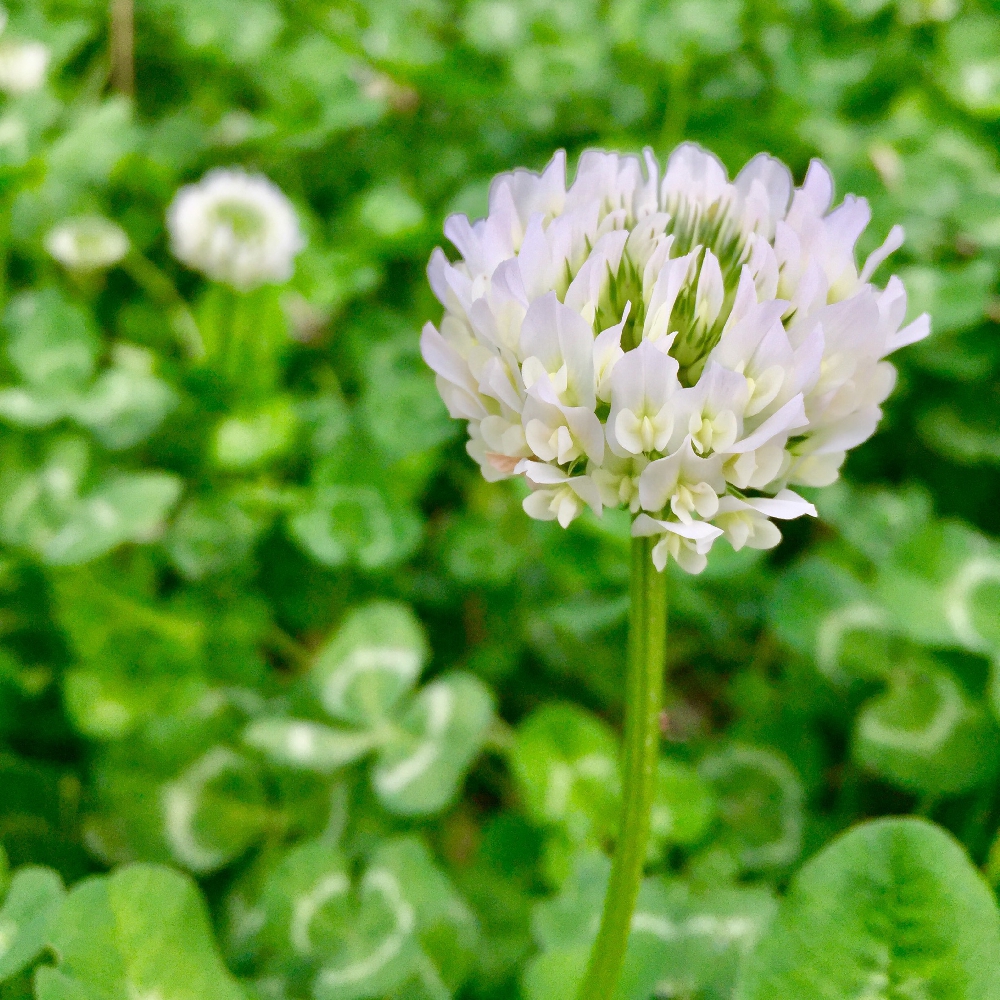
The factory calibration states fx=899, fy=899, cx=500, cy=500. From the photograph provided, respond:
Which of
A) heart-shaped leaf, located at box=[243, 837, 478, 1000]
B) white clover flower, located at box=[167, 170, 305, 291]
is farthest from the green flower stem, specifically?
white clover flower, located at box=[167, 170, 305, 291]

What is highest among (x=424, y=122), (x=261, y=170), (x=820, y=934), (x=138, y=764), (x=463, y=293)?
(x=424, y=122)

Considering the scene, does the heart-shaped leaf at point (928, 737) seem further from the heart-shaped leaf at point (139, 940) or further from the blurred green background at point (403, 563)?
the heart-shaped leaf at point (139, 940)

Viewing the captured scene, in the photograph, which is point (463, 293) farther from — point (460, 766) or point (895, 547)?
point (895, 547)

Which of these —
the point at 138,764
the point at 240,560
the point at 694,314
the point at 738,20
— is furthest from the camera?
the point at 738,20

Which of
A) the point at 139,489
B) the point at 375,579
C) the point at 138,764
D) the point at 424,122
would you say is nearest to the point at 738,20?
the point at 424,122

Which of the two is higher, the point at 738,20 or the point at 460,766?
the point at 738,20

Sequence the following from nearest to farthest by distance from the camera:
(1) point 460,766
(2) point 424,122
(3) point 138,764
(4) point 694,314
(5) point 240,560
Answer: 1. (4) point 694,314
2. (1) point 460,766
3. (3) point 138,764
4. (5) point 240,560
5. (2) point 424,122

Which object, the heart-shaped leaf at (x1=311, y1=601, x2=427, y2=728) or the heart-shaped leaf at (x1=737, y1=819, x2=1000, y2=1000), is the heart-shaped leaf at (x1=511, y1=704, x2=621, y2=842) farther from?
Answer: the heart-shaped leaf at (x1=737, y1=819, x2=1000, y2=1000)
